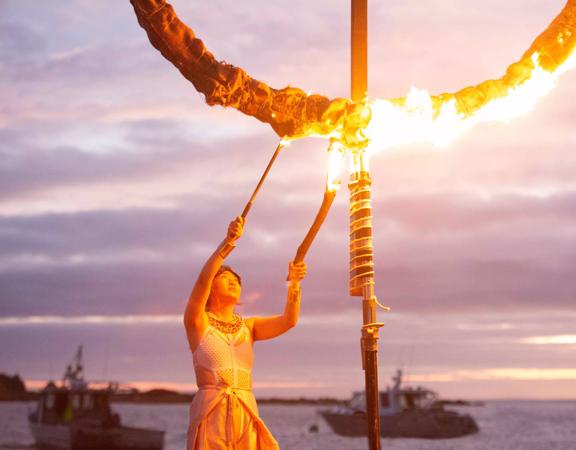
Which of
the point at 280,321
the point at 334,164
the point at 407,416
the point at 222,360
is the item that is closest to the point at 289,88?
the point at 334,164

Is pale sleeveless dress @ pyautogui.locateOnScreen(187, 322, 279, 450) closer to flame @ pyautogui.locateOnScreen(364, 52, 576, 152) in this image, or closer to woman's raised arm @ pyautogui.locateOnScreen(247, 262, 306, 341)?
woman's raised arm @ pyautogui.locateOnScreen(247, 262, 306, 341)

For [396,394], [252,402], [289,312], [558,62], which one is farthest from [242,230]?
[396,394]

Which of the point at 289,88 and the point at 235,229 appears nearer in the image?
the point at 235,229

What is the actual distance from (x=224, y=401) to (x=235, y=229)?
981 mm

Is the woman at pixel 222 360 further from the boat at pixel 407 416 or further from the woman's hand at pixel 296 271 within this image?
the boat at pixel 407 416

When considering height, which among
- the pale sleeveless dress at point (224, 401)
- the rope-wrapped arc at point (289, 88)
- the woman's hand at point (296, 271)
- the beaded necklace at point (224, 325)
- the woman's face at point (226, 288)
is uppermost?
the rope-wrapped arc at point (289, 88)

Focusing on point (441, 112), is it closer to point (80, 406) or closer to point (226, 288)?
point (226, 288)

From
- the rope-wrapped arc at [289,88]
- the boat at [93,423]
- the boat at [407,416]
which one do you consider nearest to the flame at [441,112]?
the rope-wrapped arc at [289,88]

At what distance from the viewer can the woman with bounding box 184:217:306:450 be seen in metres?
5.01

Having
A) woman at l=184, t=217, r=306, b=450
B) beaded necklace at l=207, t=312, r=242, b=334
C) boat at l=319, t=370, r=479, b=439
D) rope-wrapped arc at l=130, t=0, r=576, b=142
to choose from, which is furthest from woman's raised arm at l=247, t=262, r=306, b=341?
boat at l=319, t=370, r=479, b=439

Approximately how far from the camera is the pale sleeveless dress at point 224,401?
5027 mm

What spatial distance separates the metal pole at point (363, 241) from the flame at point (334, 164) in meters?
0.10

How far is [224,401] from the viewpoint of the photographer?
508cm

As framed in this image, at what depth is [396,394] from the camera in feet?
183
